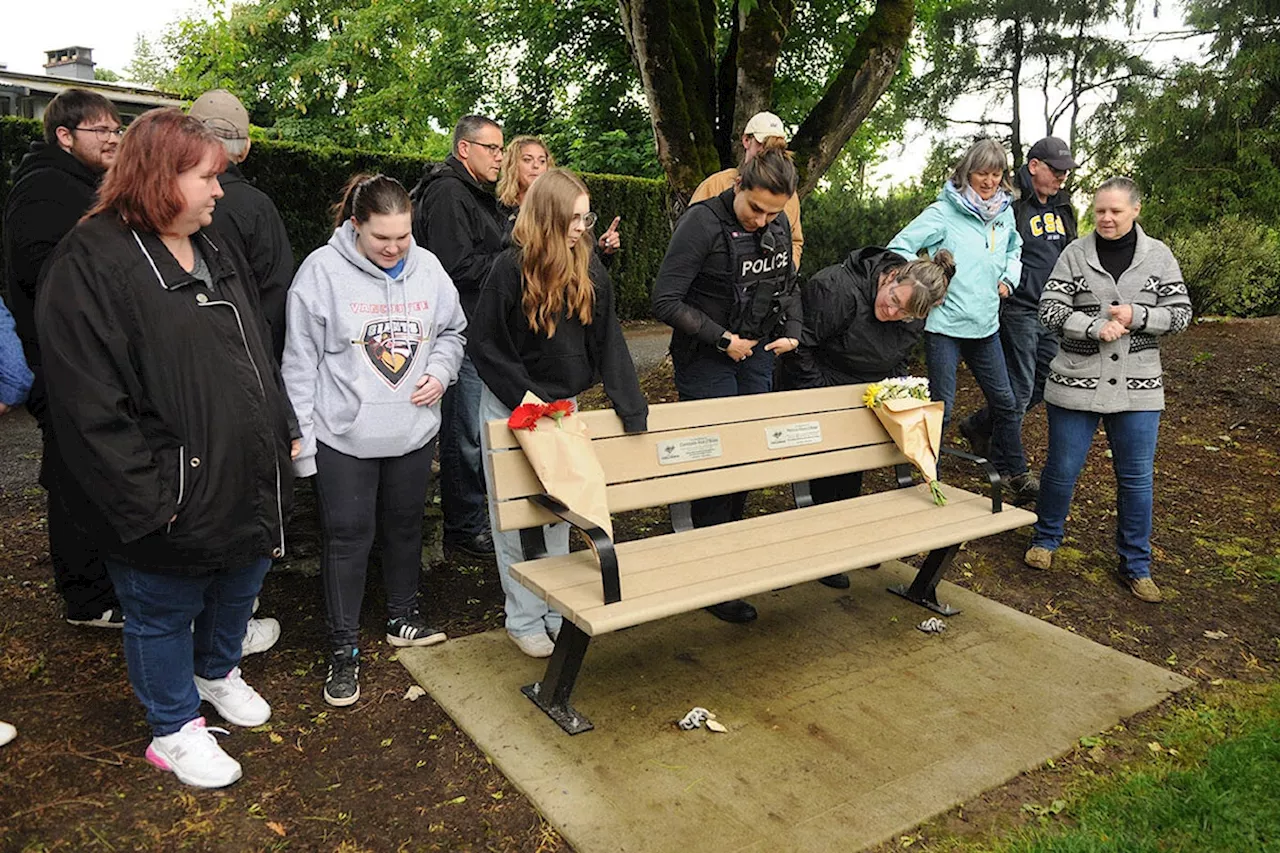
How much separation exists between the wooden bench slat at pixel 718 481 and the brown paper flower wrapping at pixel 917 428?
0.60 ft

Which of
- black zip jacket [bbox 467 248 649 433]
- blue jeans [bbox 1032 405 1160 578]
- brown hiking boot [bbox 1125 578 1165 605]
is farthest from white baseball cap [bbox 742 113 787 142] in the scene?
brown hiking boot [bbox 1125 578 1165 605]

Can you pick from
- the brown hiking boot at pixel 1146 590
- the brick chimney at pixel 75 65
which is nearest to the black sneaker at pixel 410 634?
the brown hiking boot at pixel 1146 590

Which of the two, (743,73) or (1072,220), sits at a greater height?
(743,73)

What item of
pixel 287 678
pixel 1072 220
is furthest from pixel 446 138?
pixel 287 678

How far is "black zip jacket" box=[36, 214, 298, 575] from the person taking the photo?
2457 mm

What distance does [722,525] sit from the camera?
393 cm

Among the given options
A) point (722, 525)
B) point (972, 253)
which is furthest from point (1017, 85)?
point (722, 525)

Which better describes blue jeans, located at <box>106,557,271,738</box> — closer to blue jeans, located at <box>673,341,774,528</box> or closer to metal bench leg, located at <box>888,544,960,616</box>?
blue jeans, located at <box>673,341,774,528</box>

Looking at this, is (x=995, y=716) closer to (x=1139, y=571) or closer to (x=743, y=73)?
Result: (x=1139, y=571)

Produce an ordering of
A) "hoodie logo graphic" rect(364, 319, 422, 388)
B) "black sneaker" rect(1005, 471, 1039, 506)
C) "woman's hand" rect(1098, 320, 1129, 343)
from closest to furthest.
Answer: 1. "hoodie logo graphic" rect(364, 319, 422, 388)
2. "woman's hand" rect(1098, 320, 1129, 343)
3. "black sneaker" rect(1005, 471, 1039, 506)

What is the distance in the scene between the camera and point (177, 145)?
257cm

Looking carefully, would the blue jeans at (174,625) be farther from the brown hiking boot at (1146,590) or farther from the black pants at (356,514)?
the brown hiking boot at (1146,590)

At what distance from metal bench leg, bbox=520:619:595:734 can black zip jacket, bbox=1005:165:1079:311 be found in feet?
12.3

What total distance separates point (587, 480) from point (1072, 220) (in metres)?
4.03
